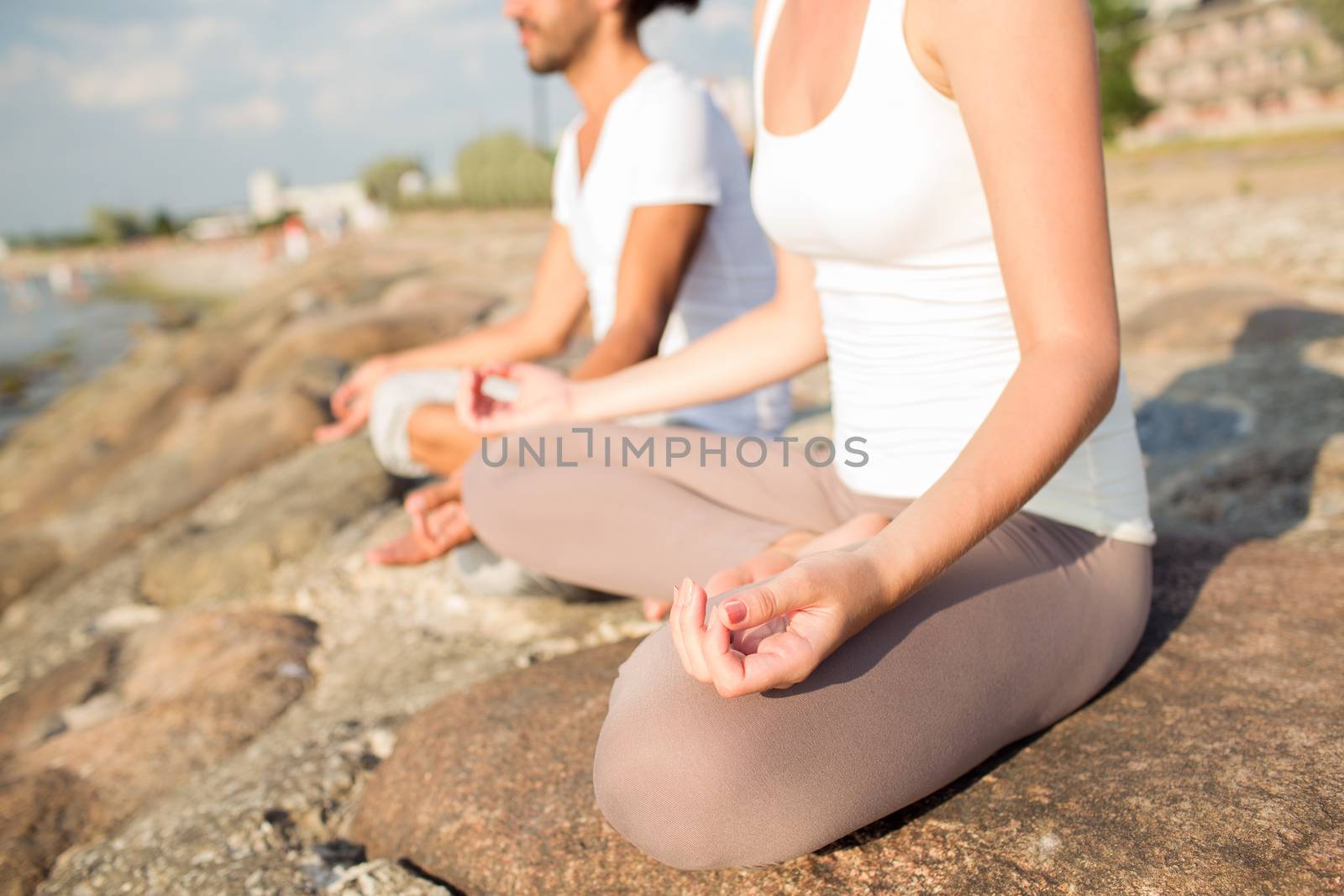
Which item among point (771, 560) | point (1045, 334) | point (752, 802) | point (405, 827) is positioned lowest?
point (405, 827)

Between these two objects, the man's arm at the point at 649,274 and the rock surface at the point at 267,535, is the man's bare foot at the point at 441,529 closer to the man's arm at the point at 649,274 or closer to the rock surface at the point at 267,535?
the man's arm at the point at 649,274

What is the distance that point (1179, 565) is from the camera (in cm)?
191

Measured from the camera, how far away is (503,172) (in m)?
27.7

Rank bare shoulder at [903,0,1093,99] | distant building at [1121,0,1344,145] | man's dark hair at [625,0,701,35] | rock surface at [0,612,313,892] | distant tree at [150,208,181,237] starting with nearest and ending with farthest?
bare shoulder at [903,0,1093,99] < rock surface at [0,612,313,892] < man's dark hair at [625,0,701,35] < distant building at [1121,0,1344,145] < distant tree at [150,208,181,237]

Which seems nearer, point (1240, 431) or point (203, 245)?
point (1240, 431)

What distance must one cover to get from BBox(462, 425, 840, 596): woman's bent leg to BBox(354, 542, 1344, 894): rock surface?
23 centimetres

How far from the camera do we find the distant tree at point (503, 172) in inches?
1042

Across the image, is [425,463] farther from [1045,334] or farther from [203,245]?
[203,245]

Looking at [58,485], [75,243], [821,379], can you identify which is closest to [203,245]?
[75,243]

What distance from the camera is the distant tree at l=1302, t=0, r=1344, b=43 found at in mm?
21922

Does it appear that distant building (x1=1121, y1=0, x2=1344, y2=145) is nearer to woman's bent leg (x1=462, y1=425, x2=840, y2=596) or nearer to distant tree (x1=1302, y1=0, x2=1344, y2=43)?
distant tree (x1=1302, y1=0, x2=1344, y2=43)

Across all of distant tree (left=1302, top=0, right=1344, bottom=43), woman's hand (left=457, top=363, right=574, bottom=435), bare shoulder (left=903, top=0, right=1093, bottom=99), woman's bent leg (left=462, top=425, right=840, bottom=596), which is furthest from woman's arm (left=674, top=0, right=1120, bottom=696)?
distant tree (left=1302, top=0, right=1344, bottom=43)

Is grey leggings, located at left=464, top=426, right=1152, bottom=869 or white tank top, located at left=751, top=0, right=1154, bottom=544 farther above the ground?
white tank top, located at left=751, top=0, right=1154, bottom=544

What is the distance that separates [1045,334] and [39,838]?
5.95 ft
